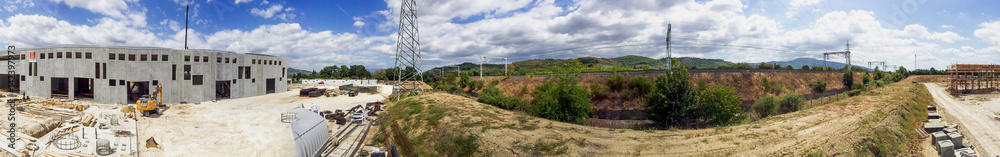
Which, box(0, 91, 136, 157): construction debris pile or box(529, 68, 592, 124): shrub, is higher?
box(529, 68, 592, 124): shrub

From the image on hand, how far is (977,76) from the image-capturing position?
32656 millimetres

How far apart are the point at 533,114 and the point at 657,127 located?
781 cm

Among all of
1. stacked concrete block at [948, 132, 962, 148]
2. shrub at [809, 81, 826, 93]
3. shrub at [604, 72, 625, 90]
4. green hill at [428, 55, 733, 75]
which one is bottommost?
stacked concrete block at [948, 132, 962, 148]

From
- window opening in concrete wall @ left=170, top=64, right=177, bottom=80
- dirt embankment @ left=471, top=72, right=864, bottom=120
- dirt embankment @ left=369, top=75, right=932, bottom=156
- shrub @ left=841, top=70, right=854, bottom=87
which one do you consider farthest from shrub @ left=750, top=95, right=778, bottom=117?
window opening in concrete wall @ left=170, top=64, right=177, bottom=80

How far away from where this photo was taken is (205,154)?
1412 cm

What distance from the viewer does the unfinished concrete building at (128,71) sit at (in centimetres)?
2992

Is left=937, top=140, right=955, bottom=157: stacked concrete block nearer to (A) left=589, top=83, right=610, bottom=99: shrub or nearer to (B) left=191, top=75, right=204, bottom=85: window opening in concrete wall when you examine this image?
(A) left=589, top=83, right=610, bottom=99: shrub

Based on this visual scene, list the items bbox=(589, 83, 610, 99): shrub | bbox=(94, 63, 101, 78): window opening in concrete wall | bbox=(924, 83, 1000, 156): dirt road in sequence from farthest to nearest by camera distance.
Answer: bbox=(589, 83, 610, 99): shrub → bbox=(94, 63, 101, 78): window opening in concrete wall → bbox=(924, 83, 1000, 156): dirt road

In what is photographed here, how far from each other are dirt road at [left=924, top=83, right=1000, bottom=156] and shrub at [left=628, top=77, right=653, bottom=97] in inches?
741

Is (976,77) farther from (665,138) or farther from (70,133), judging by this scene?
(70,133)

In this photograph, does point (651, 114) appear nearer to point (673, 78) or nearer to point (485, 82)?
point (673, 78)

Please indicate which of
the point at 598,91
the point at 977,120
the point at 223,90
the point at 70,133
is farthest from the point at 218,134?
the point at 977,120

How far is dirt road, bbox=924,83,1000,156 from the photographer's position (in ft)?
53.0

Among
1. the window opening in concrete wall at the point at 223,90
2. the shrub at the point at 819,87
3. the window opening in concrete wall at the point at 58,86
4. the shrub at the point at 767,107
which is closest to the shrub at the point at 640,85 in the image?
the shrub at the point at 767,107
